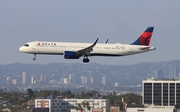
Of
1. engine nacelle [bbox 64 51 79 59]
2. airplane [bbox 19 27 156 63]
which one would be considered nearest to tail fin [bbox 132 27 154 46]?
airplane [bbox 19 27 156 63]

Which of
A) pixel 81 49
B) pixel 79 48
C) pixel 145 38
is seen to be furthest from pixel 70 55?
pixel 145 38

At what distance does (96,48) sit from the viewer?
116 m

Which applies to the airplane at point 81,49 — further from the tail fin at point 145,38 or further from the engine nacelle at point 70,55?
the tail fin at point 145,38

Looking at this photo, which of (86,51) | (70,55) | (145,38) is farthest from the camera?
(145,38)

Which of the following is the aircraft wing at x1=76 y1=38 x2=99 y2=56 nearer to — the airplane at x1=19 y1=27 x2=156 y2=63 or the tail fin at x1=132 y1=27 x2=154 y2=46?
the airplane at x1=19 y1=27 x2=156 y2=63

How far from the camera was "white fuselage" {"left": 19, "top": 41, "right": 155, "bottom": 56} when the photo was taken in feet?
374

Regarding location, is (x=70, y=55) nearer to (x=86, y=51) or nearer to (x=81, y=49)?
(x=81, y=49)

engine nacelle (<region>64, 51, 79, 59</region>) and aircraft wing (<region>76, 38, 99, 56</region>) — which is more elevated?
aircraft wing (<region>76, 38, 99, 56</region>)

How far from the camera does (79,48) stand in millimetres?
116188

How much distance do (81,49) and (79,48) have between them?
63.6 inches

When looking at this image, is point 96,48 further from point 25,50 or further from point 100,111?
point 100,111

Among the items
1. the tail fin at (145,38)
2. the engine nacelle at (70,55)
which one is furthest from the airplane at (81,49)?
the tail fin at (145,38)

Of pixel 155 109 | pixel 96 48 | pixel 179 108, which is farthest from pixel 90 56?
pixel 179 108

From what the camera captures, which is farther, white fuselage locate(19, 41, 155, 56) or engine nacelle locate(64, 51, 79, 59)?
white fuselage locate(19, 41, 155, 56)
